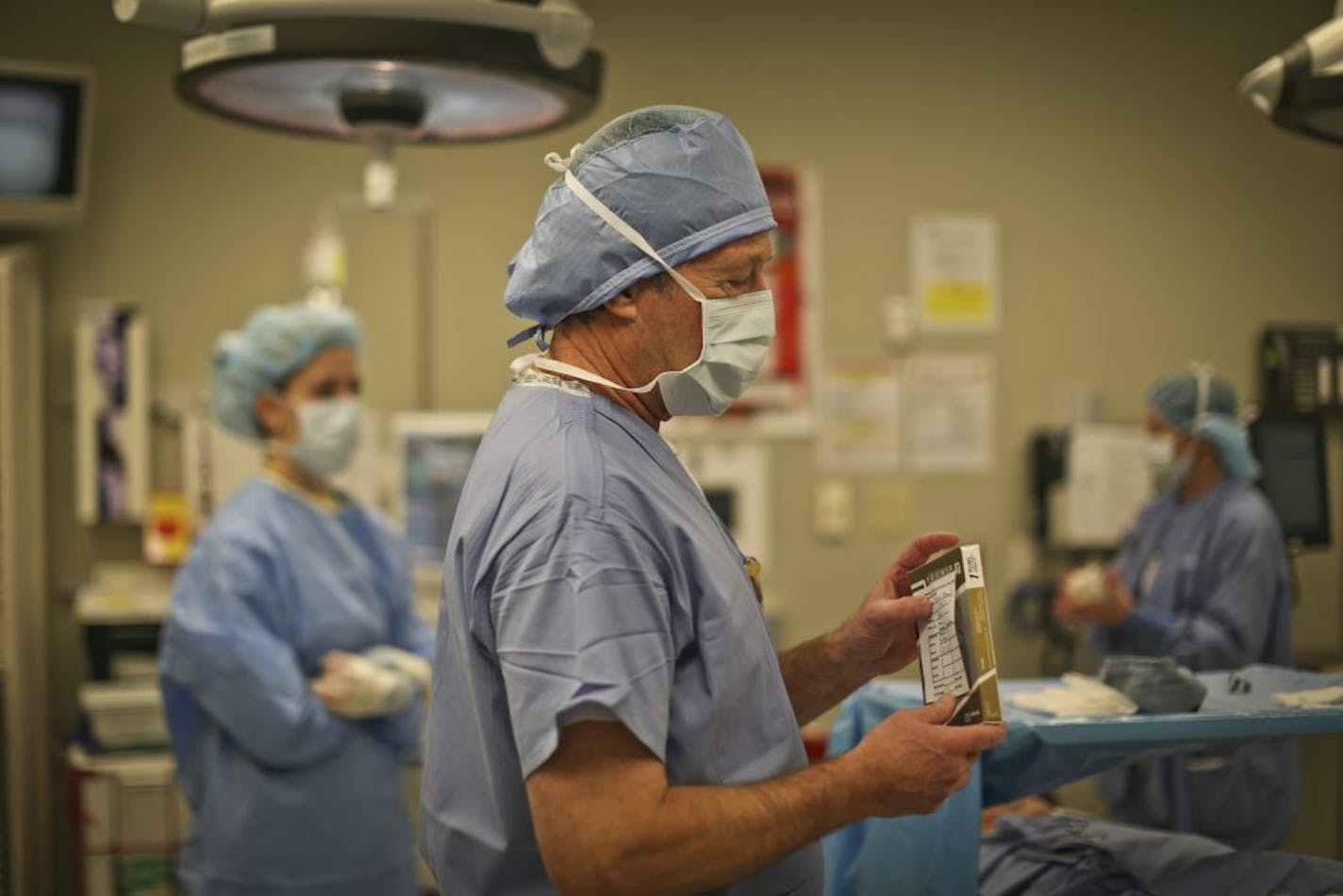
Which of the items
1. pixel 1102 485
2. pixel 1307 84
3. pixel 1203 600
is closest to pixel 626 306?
pixel 1307 84

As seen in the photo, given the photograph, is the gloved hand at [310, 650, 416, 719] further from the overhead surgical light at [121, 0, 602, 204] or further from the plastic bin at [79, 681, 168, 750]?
the plastic bin at [79, 681, 168, 750]

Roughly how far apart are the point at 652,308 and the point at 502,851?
21.5 inches

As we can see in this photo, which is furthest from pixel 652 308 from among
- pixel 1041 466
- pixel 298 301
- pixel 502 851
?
pixel 1041 466

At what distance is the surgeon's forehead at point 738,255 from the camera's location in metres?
1.34

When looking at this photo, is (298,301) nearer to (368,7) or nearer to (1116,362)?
(368,7)

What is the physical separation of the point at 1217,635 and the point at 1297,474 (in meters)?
0.59

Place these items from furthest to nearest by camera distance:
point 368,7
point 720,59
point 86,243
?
1. point 720,59
2. point 86,243
3. point 368,7

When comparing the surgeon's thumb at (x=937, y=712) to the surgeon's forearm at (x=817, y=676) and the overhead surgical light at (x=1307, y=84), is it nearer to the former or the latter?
the surgeon's forearm at (x=817, y=676)

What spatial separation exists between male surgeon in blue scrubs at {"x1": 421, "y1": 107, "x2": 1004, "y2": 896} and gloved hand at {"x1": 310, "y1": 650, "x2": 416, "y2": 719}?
99cm

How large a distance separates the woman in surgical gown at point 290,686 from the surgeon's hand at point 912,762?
1.31 metres

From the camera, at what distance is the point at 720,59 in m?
3.86

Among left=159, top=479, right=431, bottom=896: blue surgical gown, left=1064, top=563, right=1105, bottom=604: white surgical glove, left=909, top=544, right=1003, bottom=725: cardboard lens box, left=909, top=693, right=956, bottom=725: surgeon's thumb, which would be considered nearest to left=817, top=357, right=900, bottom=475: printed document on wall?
left=1064, top=563, right=1105, bottom=604: white surgical glove

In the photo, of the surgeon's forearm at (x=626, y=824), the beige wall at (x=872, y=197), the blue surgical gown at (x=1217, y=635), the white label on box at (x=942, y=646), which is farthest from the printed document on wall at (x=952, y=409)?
the surgeon's forearm at (x=626, y=824)

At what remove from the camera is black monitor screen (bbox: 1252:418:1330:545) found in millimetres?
3027
